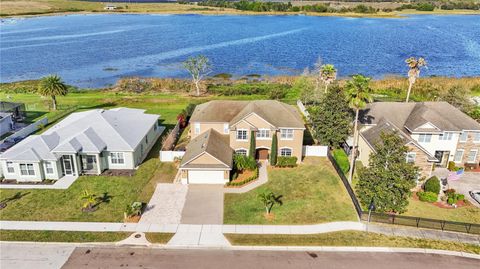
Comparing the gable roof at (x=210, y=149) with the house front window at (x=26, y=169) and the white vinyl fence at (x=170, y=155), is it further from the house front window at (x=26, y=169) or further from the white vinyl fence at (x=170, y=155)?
the house front window at (x=26, y=169)

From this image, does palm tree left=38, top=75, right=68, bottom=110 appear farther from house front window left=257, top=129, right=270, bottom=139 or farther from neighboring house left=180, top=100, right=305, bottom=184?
house front window left=257, top=129, right=270, bottom=139

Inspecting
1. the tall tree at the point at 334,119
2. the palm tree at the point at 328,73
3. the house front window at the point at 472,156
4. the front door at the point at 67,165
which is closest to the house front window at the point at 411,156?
the tall tree at the point at 334,119

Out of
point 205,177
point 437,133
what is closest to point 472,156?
point 437,133

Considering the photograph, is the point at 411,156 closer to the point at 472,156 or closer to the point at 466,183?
the point at 466,183

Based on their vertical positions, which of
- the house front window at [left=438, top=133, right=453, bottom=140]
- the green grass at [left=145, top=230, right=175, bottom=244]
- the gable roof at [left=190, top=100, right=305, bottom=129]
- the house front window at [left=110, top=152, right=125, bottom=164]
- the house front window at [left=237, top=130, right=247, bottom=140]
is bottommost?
the green grass at [left=145, top=230, right=175, bottom=244]

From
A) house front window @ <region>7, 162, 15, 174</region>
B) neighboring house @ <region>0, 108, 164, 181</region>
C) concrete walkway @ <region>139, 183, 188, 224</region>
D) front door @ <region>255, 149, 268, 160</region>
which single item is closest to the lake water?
neighboring house @ <region>0, 108, 164, 181</region>

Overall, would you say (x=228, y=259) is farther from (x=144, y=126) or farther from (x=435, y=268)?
(x=144, y=126)

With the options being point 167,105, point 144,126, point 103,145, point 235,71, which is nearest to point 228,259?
point 103,145
